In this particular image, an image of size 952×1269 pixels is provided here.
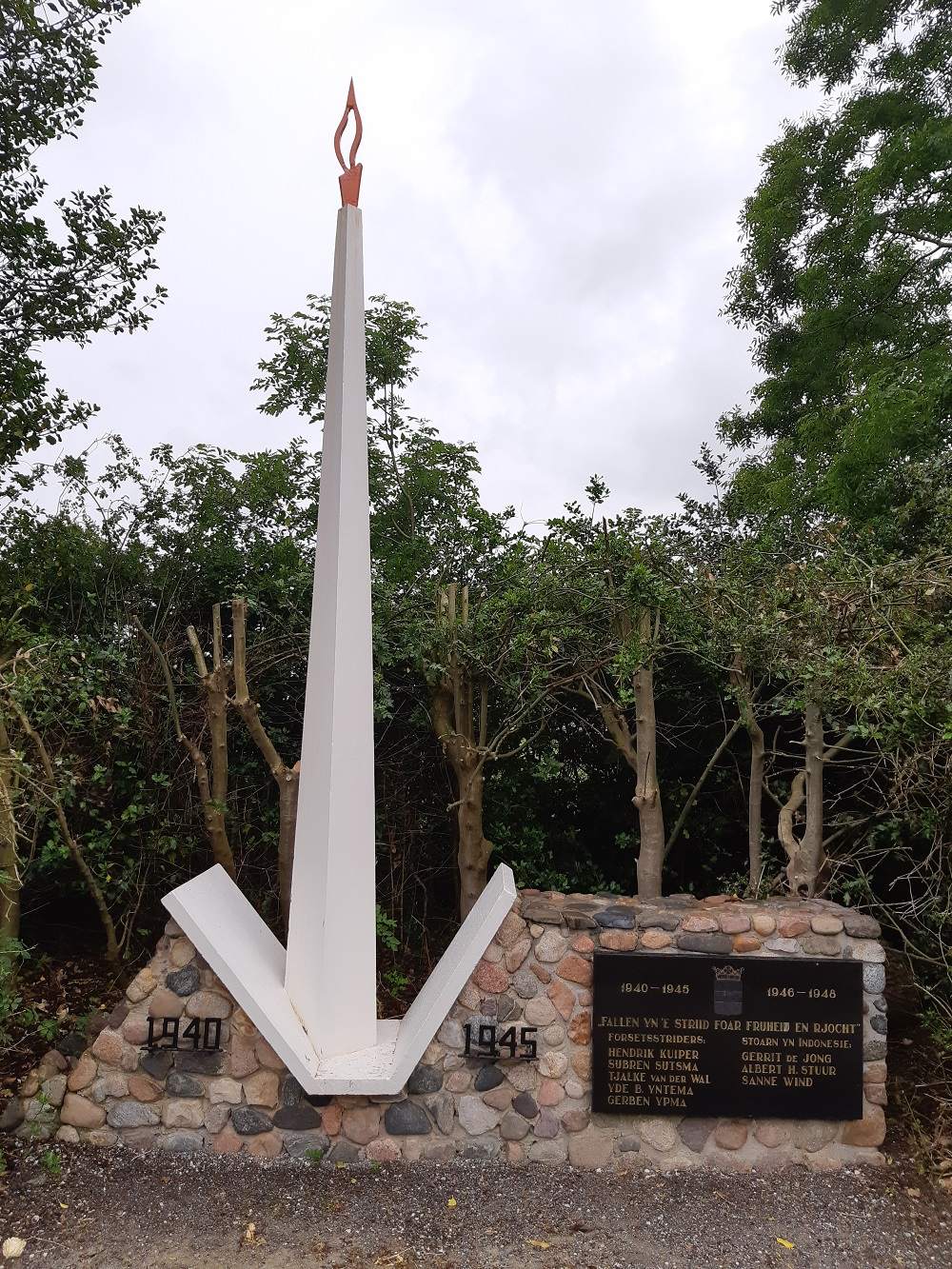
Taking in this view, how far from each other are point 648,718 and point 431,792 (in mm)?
2175

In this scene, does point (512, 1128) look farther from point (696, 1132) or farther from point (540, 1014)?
point (696, 1132)

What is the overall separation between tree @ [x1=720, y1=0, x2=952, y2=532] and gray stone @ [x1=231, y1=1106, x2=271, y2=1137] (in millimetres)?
6381

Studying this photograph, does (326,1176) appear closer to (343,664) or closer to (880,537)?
(343,664)

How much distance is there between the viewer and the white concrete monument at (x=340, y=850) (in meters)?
3.93

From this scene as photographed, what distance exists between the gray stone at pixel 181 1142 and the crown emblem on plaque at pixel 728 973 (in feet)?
8.28

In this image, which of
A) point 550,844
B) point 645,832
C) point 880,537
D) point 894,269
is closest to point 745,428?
point 894,269

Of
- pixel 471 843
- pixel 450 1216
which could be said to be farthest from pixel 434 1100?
pixel 471 843

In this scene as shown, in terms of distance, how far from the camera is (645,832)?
530 cm

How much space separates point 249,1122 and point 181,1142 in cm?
33

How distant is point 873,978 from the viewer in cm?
402

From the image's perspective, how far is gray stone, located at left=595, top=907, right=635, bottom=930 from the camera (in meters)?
4.07

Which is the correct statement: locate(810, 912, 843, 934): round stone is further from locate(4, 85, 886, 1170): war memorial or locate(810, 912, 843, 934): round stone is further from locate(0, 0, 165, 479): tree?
locate(0, 0, 165, 479): tree

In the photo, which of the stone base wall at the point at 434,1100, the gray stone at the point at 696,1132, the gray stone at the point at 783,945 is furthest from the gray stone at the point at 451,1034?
the gray stone at the point at 783,945

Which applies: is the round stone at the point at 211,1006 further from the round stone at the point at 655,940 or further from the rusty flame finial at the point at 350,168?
the rusty flame finial at the point at 350,168
